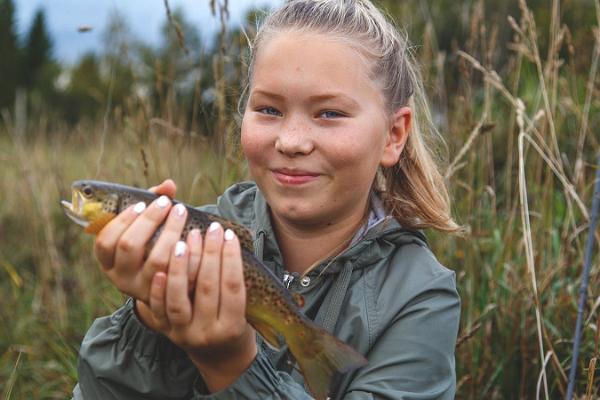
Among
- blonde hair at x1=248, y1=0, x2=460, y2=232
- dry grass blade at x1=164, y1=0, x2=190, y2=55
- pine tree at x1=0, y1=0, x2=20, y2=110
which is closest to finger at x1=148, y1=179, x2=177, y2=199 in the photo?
blonde hair at x1=248, y1=0, x2=460, y2=232

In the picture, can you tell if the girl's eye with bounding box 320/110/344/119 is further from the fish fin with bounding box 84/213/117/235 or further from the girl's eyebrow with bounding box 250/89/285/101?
the fish fin with bounding box 84/213/117/235

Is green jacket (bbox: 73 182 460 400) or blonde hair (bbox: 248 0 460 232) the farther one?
blonde hair (bbox: 248 0 460 232)

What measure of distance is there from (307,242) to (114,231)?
0.90m

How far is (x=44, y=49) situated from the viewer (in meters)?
43.1

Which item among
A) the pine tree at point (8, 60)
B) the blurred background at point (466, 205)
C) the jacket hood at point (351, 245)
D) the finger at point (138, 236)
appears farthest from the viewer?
the pine tree at point (8, 60)

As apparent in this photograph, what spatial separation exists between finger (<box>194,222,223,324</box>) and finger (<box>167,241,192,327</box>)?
0.03 m

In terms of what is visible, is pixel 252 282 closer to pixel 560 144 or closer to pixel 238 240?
pixel 238 240

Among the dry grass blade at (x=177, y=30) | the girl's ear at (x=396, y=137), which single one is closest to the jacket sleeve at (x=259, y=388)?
the girl's ear at (x=396, y=137)

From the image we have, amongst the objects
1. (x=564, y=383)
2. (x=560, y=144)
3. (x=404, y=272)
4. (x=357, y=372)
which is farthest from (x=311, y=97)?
(x=560, y=144)

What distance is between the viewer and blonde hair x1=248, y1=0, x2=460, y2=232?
8.21 feet

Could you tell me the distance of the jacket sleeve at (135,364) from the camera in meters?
2.25

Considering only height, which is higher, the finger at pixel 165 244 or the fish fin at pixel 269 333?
the finger at pixel 165 244

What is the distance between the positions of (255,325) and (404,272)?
610 mm

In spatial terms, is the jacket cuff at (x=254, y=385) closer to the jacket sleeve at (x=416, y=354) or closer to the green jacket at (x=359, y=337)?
the green jacket at (x=359, y=337)
